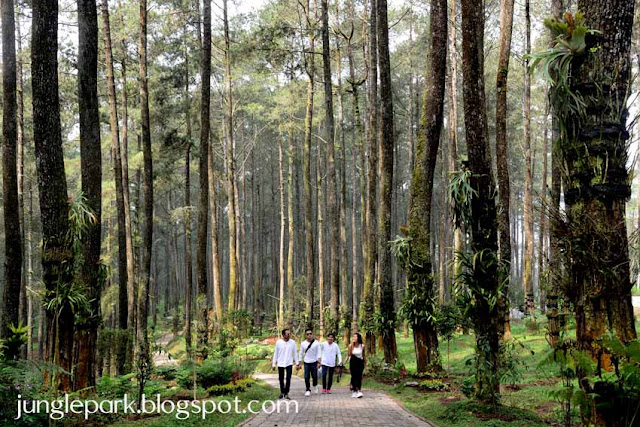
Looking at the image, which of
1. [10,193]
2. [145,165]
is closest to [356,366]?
[10,193]

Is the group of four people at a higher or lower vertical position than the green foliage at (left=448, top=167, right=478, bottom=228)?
lower

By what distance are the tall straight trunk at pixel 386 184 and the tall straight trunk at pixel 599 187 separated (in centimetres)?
969

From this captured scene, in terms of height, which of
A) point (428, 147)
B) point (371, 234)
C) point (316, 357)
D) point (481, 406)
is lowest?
point (316, 357)

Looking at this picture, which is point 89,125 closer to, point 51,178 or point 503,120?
point 51,178

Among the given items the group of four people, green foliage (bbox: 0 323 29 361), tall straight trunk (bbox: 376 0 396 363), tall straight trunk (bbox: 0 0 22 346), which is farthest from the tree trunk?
tall straight trunk (bbox: 0 0 22 346)

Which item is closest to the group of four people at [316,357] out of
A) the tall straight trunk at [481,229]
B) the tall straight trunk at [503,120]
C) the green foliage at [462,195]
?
the tall straight trunk at [481,229]

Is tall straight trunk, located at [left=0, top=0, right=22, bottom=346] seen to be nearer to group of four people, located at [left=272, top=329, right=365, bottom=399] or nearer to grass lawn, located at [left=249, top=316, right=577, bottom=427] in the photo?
group of four people, located at [left=272, top=329, right=365, bottom=399]

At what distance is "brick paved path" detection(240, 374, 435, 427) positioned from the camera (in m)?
8.23

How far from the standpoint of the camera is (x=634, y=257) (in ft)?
19.5

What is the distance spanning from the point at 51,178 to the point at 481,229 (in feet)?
25.0

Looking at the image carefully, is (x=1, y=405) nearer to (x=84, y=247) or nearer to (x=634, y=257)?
(x=84, y=247)

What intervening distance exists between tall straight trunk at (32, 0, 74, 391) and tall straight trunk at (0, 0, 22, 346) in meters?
3.70

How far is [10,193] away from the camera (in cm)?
1302

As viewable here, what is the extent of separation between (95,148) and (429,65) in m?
8.59
